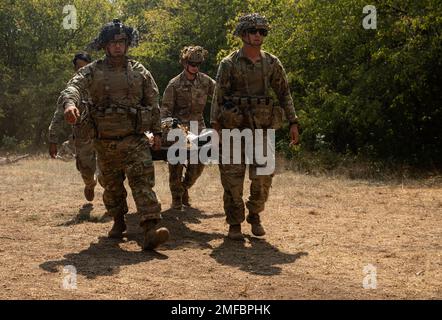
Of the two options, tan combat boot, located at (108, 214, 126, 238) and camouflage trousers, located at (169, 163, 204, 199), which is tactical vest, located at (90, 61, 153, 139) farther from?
camouflage trousers, located at (169, 163, 204, 199)

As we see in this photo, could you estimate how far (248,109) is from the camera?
6.72 metres

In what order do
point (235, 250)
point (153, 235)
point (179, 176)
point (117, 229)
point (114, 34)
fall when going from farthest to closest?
point (179, 176) → point (117, 229) → point (235, 250) → point (114, 34) → point (153, 235)

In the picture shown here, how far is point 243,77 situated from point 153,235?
1.92 metres

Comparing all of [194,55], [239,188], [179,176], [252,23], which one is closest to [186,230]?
[239,188]

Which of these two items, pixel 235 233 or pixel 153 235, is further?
pixel 235 233

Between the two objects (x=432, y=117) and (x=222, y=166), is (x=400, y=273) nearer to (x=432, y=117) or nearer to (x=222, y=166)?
(x=222, y=166)

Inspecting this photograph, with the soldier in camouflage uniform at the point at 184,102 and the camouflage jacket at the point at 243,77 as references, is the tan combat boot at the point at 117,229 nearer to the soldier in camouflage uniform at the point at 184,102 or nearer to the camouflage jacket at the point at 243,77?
the camouflage jacket at the point at 243,77

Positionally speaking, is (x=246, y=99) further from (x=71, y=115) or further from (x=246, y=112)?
(x=71, y=115)

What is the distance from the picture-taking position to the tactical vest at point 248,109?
6707mm

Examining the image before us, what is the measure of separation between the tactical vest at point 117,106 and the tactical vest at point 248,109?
2.81 feet

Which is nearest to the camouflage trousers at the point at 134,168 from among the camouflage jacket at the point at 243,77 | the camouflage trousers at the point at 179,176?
the camouflage jacket at the point at 243,77

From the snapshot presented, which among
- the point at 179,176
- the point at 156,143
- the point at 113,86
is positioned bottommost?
the point at 179,176

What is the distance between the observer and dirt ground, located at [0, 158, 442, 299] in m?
4.92

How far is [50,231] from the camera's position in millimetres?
7383
